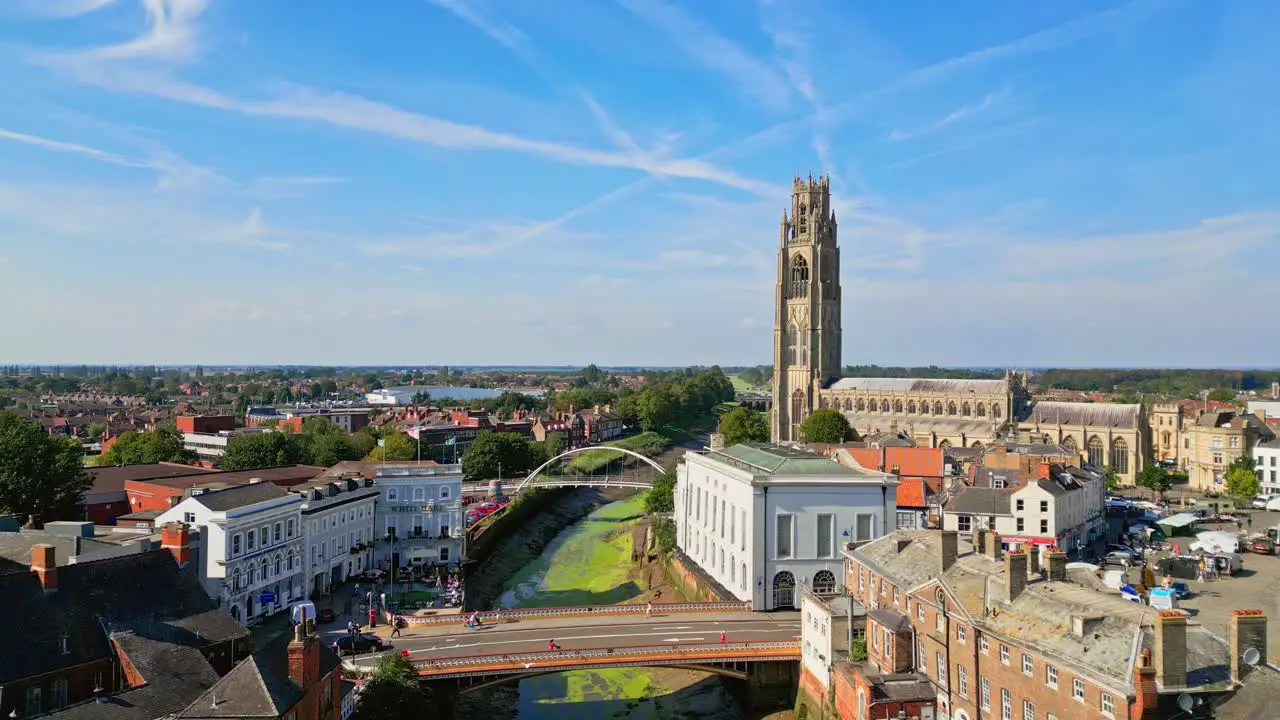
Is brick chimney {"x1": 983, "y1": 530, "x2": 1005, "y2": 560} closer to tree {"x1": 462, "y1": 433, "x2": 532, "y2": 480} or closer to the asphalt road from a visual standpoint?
the asphalt road

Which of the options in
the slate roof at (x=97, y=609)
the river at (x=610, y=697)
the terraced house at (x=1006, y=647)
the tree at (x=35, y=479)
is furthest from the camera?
the tree at (x=35, y=479)

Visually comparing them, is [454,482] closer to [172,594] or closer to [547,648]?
[547,648]

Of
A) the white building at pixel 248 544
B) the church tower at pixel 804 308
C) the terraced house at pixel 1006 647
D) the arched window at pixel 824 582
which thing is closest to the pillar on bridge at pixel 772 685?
the terraced house at pixel 1006 647

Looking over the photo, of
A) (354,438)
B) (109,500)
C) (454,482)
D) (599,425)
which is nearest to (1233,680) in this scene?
(454,482)

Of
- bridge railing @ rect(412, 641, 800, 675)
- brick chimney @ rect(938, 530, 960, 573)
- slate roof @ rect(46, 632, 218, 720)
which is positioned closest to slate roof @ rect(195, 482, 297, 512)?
slate roof @ rect(46, 632, 218, 720)

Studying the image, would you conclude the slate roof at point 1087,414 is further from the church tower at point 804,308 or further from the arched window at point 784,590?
the arched window at point 784,590

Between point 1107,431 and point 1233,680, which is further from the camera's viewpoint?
point 1107,431
